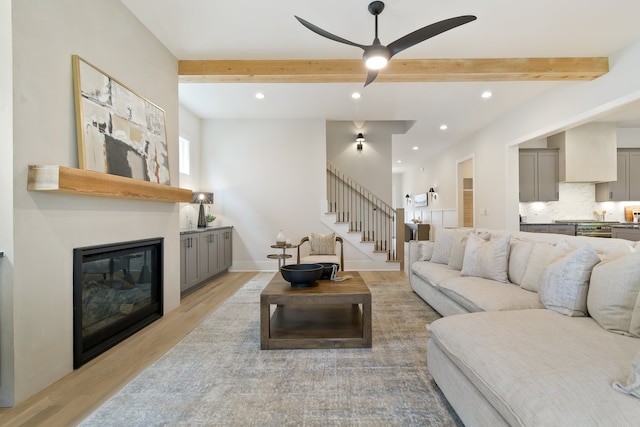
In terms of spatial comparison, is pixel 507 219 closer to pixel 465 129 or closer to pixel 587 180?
pixel 587 180

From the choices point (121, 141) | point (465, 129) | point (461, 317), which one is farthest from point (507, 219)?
point (121, 141)

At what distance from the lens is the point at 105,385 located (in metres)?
2.10

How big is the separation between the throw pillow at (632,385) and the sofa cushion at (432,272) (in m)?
2.15

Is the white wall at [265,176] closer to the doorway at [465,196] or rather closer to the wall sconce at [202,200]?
the wall sconce at [202,200]

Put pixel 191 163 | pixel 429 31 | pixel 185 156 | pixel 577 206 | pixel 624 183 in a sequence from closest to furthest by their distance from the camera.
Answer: pixel 429 31 → pixel 185 156 → pixel 191 163 → pixel 624 183 → pixel 577 206

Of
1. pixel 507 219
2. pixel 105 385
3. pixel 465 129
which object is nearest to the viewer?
pixel 105 385

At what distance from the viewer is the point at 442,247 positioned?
4.01 m

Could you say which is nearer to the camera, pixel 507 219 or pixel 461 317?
pixel 461 317

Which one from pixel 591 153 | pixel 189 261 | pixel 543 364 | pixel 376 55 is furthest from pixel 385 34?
pixel 591 153

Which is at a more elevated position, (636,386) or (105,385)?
(636,386)

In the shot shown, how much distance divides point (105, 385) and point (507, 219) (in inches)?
240

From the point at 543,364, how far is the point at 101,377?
2.72 m

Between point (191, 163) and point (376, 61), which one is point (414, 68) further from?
point (191, 163)

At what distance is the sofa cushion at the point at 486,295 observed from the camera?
234 centimetres
